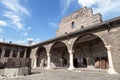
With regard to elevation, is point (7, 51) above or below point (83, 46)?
below

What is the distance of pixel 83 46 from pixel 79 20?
7.19 m

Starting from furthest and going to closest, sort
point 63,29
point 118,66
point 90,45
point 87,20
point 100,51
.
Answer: point 63,29, point 87,20, point 90,45, point 100,51, point 118,66

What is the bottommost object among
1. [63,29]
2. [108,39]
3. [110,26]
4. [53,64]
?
[53,64]

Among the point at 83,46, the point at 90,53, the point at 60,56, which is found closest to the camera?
the point at 90,53

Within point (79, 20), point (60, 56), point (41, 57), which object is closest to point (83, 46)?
point (60, 56)

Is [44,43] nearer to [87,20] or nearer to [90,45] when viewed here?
[90,45]

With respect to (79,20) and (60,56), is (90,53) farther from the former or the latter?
(79,20)

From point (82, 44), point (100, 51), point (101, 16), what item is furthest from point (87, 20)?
point (100, 51)

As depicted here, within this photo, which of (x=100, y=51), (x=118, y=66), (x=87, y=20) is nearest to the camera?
(x=118, y=66)

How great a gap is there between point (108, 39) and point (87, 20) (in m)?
11.2

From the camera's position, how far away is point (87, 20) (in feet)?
68.6

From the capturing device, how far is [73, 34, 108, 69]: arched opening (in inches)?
563

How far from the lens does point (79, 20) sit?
2245 centimetres

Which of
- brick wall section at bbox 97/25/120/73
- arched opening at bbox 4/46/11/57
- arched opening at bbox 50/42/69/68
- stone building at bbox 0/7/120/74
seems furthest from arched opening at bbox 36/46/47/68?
brick wall section at bbox 97/25/120/73
